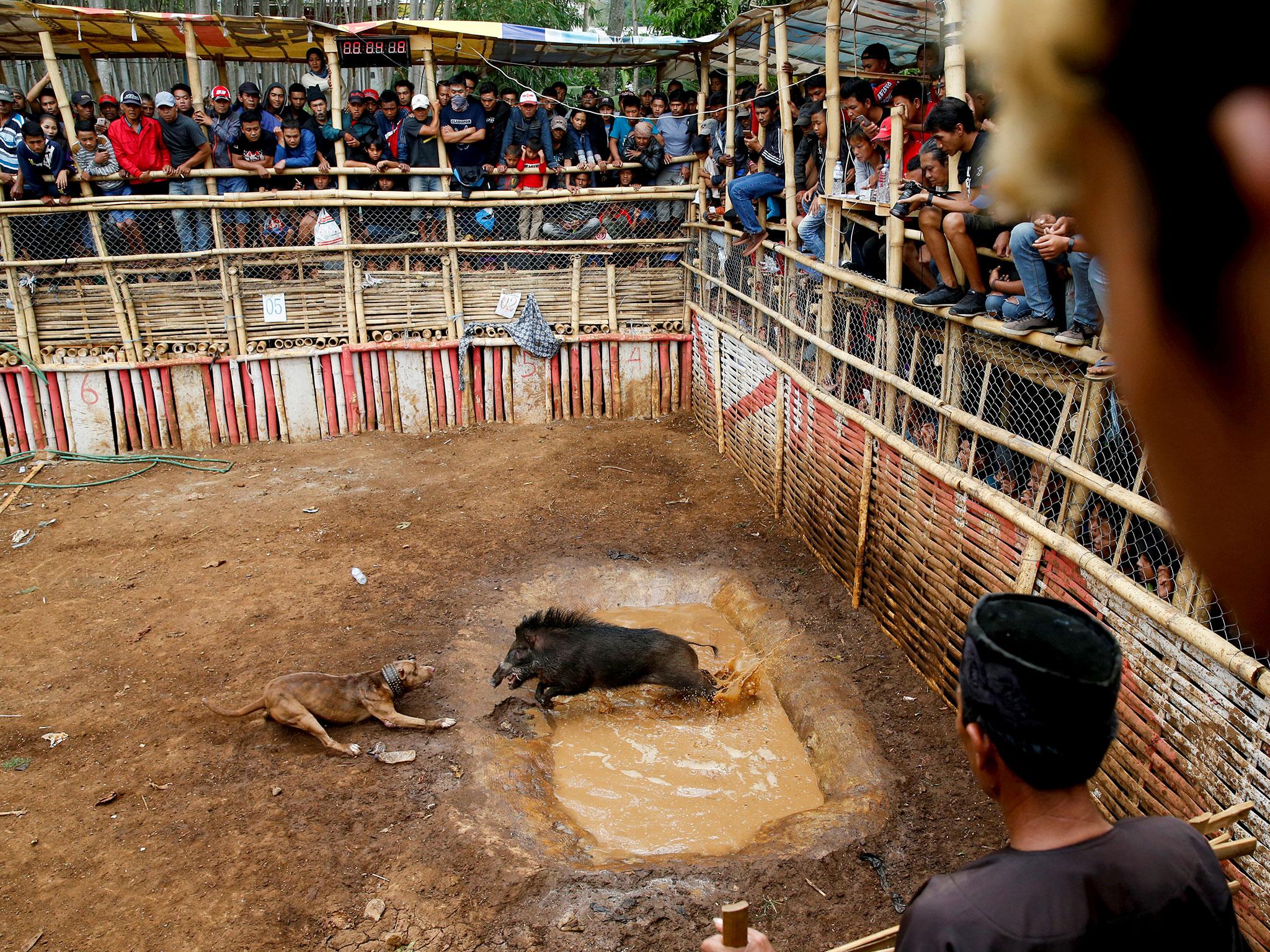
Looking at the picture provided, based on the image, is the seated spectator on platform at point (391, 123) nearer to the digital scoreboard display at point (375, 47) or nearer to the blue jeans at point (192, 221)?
the digital scoreboard display at point (375, 47)

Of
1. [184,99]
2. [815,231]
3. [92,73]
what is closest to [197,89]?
[184,99]

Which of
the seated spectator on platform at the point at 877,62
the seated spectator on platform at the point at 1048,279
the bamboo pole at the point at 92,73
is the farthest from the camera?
the bamboo pole at the point at 92,73

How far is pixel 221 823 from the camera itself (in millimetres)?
5418

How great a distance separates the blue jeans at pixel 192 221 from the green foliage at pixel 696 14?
793 centimetres

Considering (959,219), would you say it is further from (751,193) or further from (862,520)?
(751,193)

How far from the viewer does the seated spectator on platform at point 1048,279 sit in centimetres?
463

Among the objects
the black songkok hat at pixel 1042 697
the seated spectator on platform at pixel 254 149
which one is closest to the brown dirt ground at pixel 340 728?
the black songkok hat at pixel 1042 697

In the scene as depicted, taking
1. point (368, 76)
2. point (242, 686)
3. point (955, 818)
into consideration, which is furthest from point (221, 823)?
point (368, 76)

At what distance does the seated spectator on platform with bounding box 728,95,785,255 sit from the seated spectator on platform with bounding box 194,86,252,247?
21.0ft

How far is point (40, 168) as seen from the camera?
1121 cm

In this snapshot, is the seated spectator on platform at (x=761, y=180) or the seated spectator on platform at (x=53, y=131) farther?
the seated spectator on platform at (x=53, y=131)

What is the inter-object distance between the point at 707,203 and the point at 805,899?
913 centimetres

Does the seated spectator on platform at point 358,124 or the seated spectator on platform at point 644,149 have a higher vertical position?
the seated spectator on platform at point 358,124

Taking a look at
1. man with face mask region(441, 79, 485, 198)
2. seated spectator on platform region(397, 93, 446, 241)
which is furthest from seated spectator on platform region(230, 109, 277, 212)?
man with face mask region(441, 79, 485, 198)
